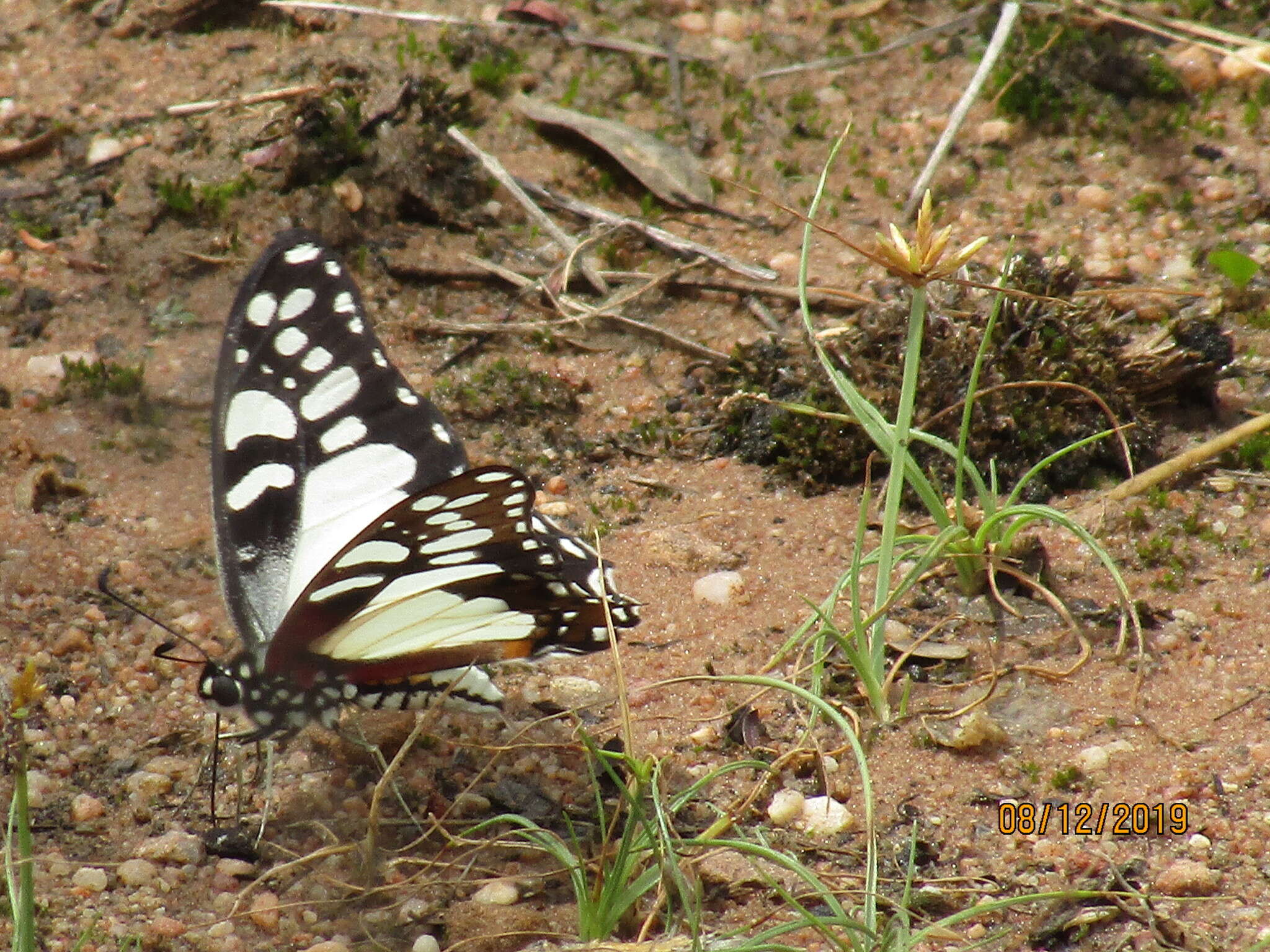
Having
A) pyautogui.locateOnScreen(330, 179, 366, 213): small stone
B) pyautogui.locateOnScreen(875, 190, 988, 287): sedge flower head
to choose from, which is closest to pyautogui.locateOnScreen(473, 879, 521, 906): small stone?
pyautogui.locateOnScreen(875, 190, 988, 287): sedge flower head

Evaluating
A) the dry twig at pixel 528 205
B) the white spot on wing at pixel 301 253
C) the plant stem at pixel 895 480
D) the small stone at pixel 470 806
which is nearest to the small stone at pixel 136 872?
the small stone at pixel 470 806

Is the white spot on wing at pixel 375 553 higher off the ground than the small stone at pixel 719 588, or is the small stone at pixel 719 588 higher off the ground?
the white spot on wing at pixel 375 553

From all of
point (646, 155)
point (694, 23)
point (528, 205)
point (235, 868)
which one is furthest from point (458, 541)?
point (694, 23)

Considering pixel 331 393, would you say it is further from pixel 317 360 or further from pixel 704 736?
pixel 704 736

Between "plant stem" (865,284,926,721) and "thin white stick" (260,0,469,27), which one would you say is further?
"thin white stick" (260,0,469,27)

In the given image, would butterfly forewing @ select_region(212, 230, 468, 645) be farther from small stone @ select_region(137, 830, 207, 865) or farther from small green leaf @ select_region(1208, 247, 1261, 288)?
small green leaf @ select_region(1208, 247, 1261, 288)

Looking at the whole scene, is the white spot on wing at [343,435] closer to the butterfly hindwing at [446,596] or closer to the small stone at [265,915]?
the butterfly hindwing at [446,596]

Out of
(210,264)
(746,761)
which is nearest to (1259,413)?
(746,761)
